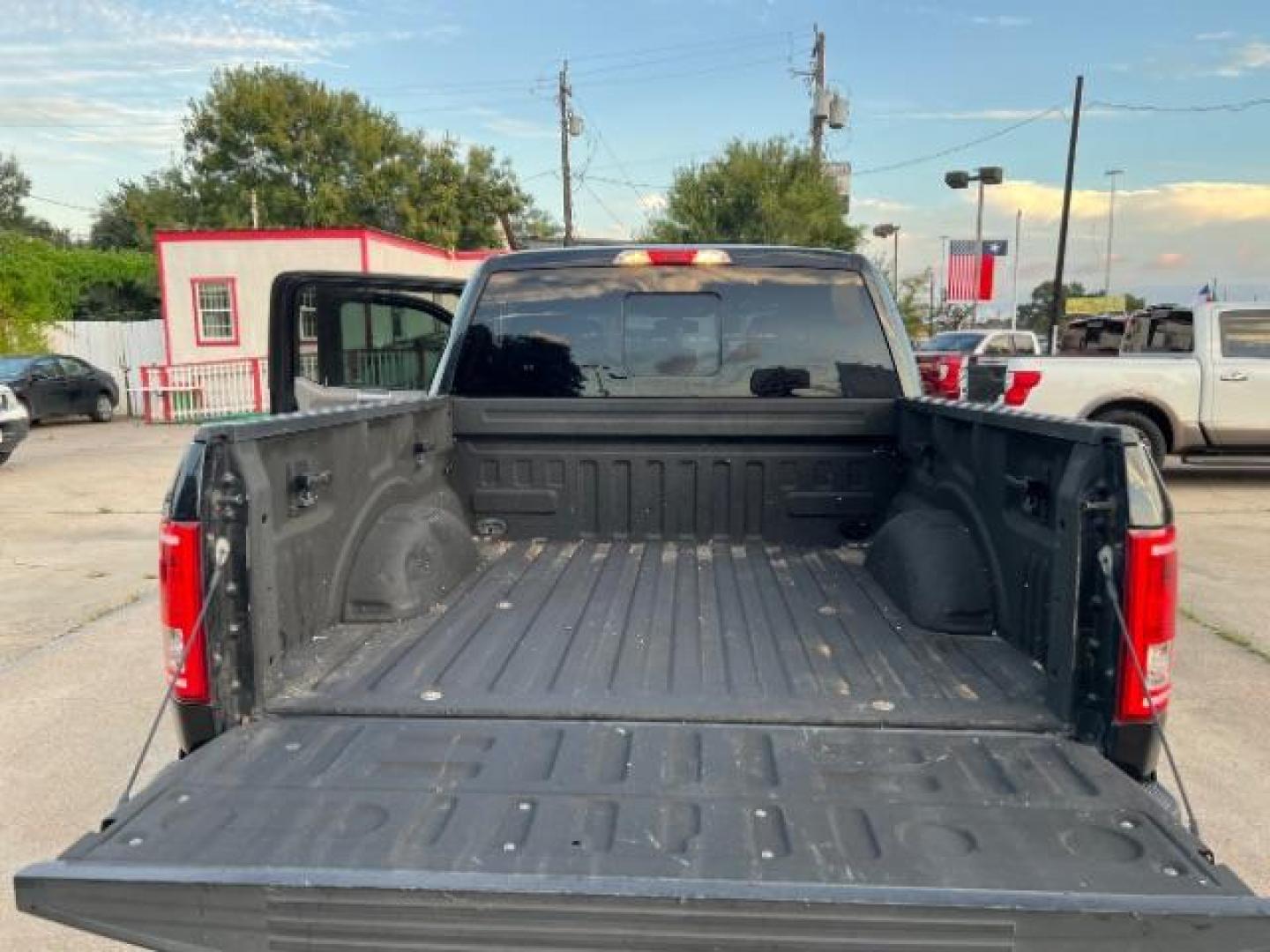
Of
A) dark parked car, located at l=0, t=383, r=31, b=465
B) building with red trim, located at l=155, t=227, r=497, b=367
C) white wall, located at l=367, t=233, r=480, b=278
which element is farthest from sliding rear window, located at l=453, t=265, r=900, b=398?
building with red trim, located at l=155, t=227, r=497, b=367

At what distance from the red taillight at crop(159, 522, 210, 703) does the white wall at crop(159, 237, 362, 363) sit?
22.8 meters

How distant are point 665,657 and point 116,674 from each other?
4.02 metres

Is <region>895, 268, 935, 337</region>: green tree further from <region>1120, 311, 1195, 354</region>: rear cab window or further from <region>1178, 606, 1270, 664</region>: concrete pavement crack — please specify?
<region>1178, 606, 1270, 664</region>: concrete pavement crack

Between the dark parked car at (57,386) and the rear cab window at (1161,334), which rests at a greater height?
the rear cab window at (1161,334)

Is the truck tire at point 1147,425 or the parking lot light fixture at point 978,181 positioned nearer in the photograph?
the truck tire at point 1147,425

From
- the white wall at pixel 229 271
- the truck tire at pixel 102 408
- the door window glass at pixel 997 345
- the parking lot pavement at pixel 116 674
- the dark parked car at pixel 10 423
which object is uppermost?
the white wall at pixel 229 271

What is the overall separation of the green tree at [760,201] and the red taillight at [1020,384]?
76.6 ft

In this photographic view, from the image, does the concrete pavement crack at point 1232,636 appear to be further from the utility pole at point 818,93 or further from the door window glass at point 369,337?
the utility pole at point 818,93

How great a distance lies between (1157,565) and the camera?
2027mm

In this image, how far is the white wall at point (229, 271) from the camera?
933 inches

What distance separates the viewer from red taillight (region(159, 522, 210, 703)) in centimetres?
218

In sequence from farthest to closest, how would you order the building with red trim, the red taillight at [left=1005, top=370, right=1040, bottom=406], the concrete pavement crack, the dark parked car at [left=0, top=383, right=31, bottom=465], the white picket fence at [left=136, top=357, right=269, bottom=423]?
1. the building with red trim
2. the white picket fence at [left=136, top=357, right=269, bottom=423]
3. the dark parked car at [left=0, top=383, right=31, bottom=465]
4. the red taillight at [left=1005, top=370, right=1040, bottom=406]
5. the concrete pavement crack

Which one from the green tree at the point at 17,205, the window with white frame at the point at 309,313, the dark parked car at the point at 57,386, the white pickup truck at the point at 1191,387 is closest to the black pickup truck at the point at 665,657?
the window with white frame at the point at 309,313

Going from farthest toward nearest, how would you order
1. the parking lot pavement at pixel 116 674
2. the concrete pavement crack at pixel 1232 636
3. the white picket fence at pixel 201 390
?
the white picket fence at pixel 201 390 → the concrete pavement crack at pixel 1232 636 → the parking lot pavement at pixel 116 674
